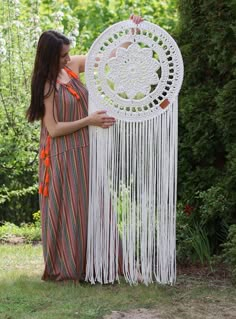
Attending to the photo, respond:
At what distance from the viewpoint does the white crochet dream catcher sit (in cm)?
476

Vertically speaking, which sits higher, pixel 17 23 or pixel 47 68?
pixel 17 23

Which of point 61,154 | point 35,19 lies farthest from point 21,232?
point 61,154

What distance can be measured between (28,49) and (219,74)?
344 centimetres

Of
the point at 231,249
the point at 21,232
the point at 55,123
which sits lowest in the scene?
the point at 21,232

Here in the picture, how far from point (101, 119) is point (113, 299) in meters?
1.08

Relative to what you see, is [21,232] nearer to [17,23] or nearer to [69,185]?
[17,23]

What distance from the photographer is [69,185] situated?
5.02 metres

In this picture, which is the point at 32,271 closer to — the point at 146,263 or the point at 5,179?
the point at 146,263

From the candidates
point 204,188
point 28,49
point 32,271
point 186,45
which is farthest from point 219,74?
point 28,49

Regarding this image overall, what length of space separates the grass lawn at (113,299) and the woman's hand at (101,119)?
102cm

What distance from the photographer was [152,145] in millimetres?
4828

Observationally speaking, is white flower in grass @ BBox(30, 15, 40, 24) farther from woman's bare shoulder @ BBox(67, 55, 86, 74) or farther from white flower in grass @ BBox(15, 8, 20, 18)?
woman's bare shoulder @ BBox(67, 55, 86, 74)

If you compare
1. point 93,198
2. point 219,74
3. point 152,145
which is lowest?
point 93,198

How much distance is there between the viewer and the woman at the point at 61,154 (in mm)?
4949
